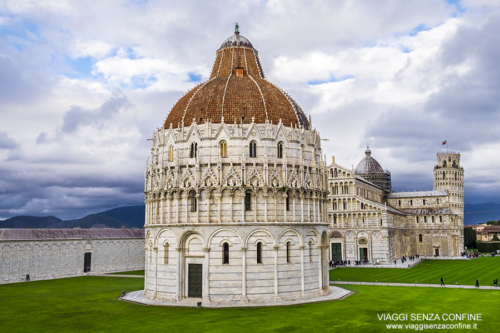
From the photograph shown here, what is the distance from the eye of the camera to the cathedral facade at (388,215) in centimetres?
9862

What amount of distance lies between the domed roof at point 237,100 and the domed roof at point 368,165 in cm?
8659

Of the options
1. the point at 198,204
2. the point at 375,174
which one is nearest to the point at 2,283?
the point at 198,204

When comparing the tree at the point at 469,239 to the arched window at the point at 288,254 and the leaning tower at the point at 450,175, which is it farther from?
the arched window at the point at 288,254

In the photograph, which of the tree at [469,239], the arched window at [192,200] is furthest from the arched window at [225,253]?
the tree at [469,239]

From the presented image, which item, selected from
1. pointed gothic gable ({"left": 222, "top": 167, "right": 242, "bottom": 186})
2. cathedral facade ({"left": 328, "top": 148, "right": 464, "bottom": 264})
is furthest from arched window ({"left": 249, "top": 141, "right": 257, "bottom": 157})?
cathedral facade ({"left": 328, "top": 148, "right": 464, "bottom": 264})

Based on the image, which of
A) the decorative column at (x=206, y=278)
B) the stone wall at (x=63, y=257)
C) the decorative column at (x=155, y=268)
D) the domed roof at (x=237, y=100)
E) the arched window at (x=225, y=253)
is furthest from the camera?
the stone wall at (x=63, y=257)

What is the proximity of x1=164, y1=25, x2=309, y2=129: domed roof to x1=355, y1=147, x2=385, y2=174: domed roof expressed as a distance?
86593 millimetres

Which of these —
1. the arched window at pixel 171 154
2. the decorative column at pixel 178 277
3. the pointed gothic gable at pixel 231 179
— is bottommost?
the decorative column at pixel 178 277

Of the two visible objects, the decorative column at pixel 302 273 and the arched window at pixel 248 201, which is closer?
the arched window at pixel 248 201

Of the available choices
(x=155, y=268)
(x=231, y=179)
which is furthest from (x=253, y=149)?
(x=155, y=268)

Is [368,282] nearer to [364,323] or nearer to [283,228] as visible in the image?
[283,228]

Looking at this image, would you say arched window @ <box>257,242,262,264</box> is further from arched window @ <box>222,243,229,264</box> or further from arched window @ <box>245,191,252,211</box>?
arched window @ <box>245,191,252,211</box>

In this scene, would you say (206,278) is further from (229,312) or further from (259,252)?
(259,252)

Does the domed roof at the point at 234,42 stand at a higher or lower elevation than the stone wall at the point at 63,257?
higher
